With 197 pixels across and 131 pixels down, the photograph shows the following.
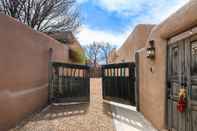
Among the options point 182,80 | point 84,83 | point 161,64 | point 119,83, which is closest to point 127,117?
point 161,64

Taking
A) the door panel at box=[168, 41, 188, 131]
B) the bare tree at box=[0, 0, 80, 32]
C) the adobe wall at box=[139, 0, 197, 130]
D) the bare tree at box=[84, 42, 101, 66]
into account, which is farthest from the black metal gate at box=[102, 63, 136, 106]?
the bare tree at box=[84, 42, 101, 66]

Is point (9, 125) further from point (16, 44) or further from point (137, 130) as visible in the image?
point (137, 130)

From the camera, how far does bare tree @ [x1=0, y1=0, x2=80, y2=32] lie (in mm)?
13875

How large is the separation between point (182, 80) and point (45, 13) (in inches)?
511

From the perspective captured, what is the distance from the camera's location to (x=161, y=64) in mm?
4781

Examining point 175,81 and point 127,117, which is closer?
point 175,81

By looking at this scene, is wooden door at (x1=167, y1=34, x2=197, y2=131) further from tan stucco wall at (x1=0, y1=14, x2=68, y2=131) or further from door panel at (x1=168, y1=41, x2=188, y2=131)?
tan stucco wall at (x1=0, y1=14, x2=68, y2=131)

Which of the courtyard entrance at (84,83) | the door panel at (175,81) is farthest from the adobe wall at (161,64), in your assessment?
the courtyard entrance at (84,83)

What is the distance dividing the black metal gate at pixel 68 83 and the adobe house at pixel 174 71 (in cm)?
410

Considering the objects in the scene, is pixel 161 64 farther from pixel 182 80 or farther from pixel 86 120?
pixel 86 120

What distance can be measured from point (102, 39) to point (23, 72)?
38269 mm

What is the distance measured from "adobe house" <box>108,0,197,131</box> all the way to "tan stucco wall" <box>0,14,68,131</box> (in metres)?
3.42

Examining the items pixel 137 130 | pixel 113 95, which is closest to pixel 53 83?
pixel 113 95

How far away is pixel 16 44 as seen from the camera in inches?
210
